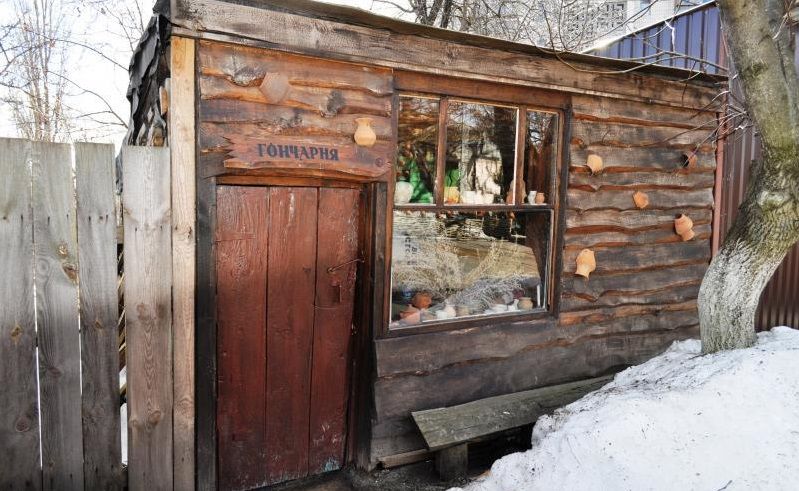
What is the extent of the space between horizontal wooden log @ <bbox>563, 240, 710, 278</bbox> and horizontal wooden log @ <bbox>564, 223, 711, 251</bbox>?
0.05 metres

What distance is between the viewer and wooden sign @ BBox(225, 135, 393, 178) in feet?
11.3

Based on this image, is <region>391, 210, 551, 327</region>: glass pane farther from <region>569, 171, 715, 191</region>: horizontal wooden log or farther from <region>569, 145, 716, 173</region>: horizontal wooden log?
<region>569, 145, 716, 173</region>: horizontal wooden log

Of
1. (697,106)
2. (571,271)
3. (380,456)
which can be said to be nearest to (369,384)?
(380,456)

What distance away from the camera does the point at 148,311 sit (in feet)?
10.8

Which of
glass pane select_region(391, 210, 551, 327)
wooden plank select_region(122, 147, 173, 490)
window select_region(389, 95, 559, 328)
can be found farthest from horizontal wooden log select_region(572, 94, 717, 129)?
wooden plank select_region(122, 147, 173, 490)

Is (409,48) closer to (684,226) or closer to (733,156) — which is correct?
(684,226)

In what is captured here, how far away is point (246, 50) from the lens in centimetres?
343

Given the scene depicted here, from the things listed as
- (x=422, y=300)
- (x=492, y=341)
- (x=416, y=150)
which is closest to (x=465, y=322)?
(x=492, y=341)

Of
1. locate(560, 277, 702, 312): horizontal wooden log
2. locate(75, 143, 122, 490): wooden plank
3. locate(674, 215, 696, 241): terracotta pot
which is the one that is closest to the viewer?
locate(75, 143, 122, 490): wooden plank

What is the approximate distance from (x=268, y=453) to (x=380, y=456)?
0.81 metres

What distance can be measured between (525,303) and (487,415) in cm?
108

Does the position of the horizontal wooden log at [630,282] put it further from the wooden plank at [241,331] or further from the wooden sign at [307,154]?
the wooden plank at [241,331]

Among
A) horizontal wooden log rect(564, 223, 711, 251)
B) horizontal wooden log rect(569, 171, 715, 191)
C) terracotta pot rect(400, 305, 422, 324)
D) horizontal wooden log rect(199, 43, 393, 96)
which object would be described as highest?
horizontal wooden log rect(199, 43, 393, 96)

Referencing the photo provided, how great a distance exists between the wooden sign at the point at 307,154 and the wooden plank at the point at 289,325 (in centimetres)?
24
